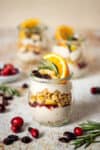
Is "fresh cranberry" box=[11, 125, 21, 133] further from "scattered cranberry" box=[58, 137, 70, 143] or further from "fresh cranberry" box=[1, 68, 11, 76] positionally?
"fresh cranberry" box=[1, 68, 11, 76]

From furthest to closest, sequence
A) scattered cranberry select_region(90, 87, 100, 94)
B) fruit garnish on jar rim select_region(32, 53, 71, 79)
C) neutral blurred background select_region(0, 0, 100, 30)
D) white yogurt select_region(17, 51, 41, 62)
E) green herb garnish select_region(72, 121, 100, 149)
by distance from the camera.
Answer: neutral blurred background select_region(0, 0, 100, 30) < white yogurt select_region(17, 51, 41, 62) < scattered cranberry select_region(90, 87, 100, 94) < fruit garnish on jar rim select_region(32, 53, 71, 79) < green herb garnish select_region(72, 121, 100, 149)

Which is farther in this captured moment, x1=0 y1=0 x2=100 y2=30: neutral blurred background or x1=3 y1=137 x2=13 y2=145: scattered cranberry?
x1=0 y1=0 x2=100 y2=30: neutral blurred background

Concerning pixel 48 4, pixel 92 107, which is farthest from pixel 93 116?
pixel 48 4

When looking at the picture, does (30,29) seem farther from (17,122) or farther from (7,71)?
(17,122)

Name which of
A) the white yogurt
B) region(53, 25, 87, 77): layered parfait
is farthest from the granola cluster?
the white yogurt

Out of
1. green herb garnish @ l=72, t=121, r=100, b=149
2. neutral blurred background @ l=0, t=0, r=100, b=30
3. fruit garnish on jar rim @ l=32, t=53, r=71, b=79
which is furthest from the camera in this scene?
neutral blurred background @ l=0, t=0, r=100, b=30

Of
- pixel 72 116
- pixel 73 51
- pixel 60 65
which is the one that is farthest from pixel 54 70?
pixel 73 51
